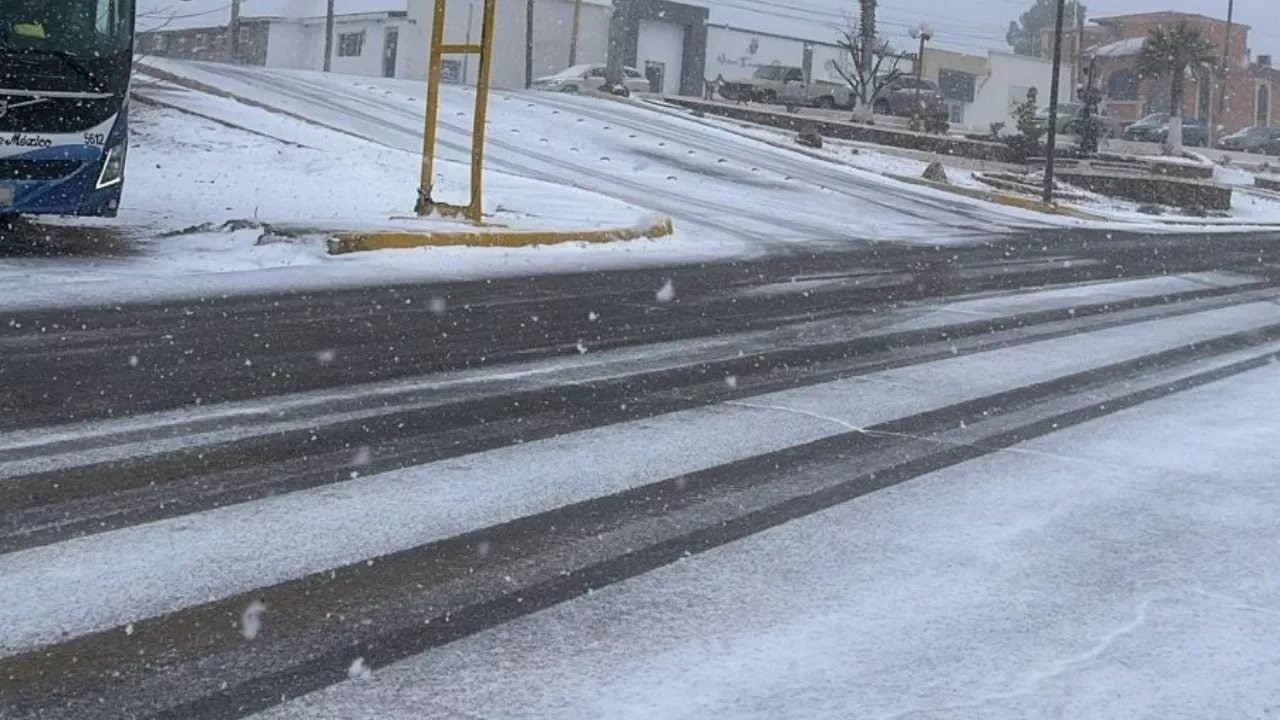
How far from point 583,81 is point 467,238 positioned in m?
40.3

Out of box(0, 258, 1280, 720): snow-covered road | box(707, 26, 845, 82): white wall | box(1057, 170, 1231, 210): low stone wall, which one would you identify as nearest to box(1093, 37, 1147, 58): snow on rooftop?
box(707, 26, 845, 82): white wall

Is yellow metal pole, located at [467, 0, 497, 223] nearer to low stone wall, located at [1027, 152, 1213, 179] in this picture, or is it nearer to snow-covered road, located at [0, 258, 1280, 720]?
A: snow-covered road, located at [0, 258, 1280, 720]

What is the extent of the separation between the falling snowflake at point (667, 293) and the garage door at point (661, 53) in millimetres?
57603

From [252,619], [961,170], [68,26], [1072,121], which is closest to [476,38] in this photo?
[1072,121]

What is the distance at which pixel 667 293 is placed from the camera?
11539 millimetres

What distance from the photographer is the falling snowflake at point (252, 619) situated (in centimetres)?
368

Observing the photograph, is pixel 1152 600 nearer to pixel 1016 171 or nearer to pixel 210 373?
pixel 210 373

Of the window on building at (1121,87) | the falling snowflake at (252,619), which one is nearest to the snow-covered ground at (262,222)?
the falling snowflake at (252,619)

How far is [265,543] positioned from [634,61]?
65656mm

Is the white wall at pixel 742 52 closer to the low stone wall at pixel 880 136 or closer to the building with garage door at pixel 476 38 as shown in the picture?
the building with garage door at pixel 476 38

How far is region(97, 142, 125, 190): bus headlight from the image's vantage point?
12.4 metres

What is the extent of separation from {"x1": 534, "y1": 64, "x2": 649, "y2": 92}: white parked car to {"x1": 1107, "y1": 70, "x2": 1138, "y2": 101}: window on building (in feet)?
127

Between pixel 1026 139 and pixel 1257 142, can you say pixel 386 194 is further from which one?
pixel 1257 142

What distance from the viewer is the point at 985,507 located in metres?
5.24
